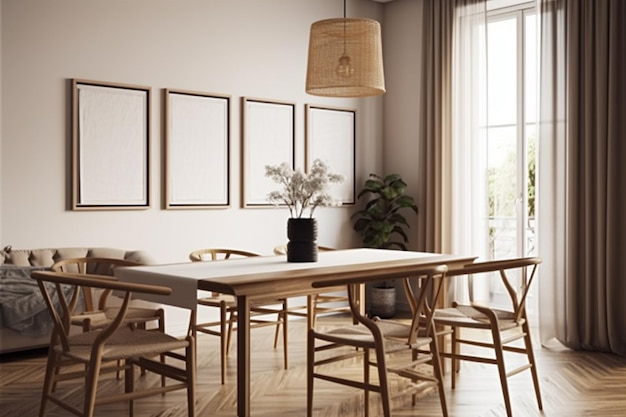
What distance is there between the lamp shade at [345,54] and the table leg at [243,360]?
149 centimetres

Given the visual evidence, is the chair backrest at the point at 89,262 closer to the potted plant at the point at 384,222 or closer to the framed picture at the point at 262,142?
the framed picture at the point at 262,142

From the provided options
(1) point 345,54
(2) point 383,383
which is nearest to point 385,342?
(2) point 383,383

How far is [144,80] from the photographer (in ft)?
18.8

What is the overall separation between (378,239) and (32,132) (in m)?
3.34

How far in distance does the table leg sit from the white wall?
2658 millimetres

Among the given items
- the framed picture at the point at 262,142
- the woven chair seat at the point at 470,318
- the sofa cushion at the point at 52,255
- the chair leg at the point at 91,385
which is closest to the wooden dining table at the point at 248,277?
the woven chair seat at the point at 470,318

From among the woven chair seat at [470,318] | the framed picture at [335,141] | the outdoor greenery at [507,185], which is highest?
the framed picture at [335,141]

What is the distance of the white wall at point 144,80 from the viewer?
16.9ft

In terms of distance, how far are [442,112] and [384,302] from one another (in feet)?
6.32

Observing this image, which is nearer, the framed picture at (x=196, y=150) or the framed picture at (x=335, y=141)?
the framed picture at (x=196, y=150)

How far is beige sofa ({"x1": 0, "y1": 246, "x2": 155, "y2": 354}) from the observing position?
4.68 meters

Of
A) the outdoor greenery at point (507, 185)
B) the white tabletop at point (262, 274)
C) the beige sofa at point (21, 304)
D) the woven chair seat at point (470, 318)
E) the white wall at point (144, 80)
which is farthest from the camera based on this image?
the outdoor greenery at point (507, 185)

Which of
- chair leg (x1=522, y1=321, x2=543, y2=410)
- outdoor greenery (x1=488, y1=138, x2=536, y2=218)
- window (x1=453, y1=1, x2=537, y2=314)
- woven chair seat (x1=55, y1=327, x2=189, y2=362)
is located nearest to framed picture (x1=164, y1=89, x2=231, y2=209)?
window (x1=453, y1=1, x2=537, y2=314)

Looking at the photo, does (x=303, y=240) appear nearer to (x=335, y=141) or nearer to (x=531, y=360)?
(x=531, y=360)
